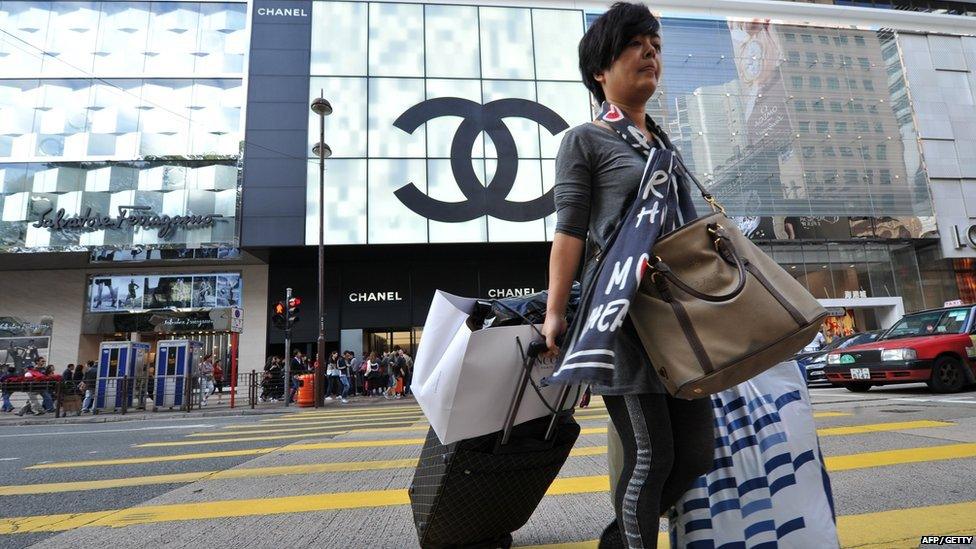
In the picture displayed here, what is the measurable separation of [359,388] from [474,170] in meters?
9.86

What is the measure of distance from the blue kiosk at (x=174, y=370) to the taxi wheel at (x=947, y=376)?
15705 mm

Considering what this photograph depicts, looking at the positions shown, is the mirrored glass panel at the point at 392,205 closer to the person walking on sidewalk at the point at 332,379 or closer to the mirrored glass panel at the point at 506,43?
the person walking on sidewalk at the point at 332,379

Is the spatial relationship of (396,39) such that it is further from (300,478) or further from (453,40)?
(300,478)

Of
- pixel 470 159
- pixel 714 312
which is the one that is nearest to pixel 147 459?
pixel 714 312

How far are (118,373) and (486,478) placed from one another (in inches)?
614

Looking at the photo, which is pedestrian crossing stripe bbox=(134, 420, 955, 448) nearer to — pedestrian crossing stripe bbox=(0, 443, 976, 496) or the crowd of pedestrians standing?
pedestrian crossing stripe bbox=(0, 443, 976, 496)

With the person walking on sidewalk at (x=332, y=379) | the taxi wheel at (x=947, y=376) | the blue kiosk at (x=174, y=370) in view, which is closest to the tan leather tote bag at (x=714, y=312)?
the taxi wheel at (x=947, y=376)

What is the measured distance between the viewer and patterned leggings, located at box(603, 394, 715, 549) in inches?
55.0

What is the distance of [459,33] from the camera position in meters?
23.3

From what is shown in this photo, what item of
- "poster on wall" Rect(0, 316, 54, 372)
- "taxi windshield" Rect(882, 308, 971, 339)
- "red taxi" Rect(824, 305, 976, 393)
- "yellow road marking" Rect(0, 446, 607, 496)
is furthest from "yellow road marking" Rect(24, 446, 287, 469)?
"poster on wall" Rect(0, 316, 54, 372)

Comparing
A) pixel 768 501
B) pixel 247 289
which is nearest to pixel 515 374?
pixel 768 501

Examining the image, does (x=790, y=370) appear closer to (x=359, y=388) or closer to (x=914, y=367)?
(x=914, y=367)

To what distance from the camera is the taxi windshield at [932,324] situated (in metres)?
8.47

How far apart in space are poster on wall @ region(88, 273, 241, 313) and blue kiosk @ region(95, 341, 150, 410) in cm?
829
